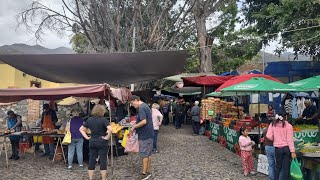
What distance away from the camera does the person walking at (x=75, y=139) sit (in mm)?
9258

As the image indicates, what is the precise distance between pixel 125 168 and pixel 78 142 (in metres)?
1.44

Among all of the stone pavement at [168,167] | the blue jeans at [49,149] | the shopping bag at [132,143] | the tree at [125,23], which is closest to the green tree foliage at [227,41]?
the tree at [125,23]

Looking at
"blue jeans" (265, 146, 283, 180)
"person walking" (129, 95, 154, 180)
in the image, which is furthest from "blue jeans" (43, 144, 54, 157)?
"blue jeans" (265, 146, 283, 180)

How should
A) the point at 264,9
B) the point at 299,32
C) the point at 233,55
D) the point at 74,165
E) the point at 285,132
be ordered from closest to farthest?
1. the point at 285,132
2. the point at 74,165
3. the point at 299,32
4. the point at 264,9
5. the point at 233,55

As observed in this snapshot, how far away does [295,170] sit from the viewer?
6457mm

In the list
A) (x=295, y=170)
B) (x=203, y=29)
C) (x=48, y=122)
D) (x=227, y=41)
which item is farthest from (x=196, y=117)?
(x=227, y=41)

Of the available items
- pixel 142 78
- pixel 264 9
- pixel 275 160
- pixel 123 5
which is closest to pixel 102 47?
pixel 123 5

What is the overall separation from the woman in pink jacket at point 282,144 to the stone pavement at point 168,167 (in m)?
1.31

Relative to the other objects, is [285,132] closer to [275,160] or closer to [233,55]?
[275,160]

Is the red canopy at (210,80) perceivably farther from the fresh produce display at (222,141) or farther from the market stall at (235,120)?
the fresh produce display at (222,141)

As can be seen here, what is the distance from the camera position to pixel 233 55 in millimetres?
32562

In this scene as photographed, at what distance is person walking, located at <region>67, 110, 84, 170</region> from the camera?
364 inches

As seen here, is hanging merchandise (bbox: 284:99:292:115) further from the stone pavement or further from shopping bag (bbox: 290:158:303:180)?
shopping bag (bbox: 290:158:303:180)

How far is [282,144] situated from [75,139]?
521 centimetres
